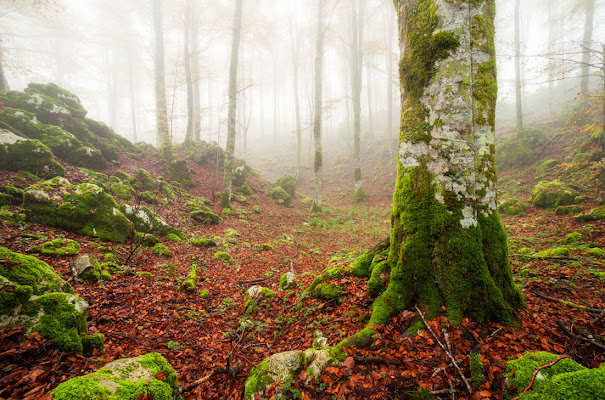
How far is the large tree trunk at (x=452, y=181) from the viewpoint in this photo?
9.00 ft

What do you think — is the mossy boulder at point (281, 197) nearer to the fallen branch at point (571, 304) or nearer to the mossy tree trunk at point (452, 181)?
the mossy tree trunk at point (452, 181)

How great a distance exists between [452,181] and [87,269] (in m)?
6.23

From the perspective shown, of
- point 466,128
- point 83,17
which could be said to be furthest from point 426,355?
point 83,17

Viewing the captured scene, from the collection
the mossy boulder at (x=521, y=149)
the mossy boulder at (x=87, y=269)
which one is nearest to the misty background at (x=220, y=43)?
the mossy boulder at (x=521, y=149)

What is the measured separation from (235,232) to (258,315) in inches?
203

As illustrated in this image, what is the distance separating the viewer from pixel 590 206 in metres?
7.32

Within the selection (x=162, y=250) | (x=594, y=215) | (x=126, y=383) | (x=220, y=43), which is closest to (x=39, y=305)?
(x=126, y=383)

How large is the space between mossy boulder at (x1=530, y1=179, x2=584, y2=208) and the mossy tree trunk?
27.8 feet

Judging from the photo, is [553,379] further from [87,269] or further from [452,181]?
[87,269]

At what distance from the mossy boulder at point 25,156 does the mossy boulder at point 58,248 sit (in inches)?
150

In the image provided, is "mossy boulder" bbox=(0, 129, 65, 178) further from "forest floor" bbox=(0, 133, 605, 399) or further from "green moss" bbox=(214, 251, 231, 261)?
"green moss" bbox=(214, 251, 231, 261)

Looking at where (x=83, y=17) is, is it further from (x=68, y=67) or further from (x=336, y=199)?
(x=336, y=199)

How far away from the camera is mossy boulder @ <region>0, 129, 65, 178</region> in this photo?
21.8 feet

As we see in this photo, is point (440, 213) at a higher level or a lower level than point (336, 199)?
higher
